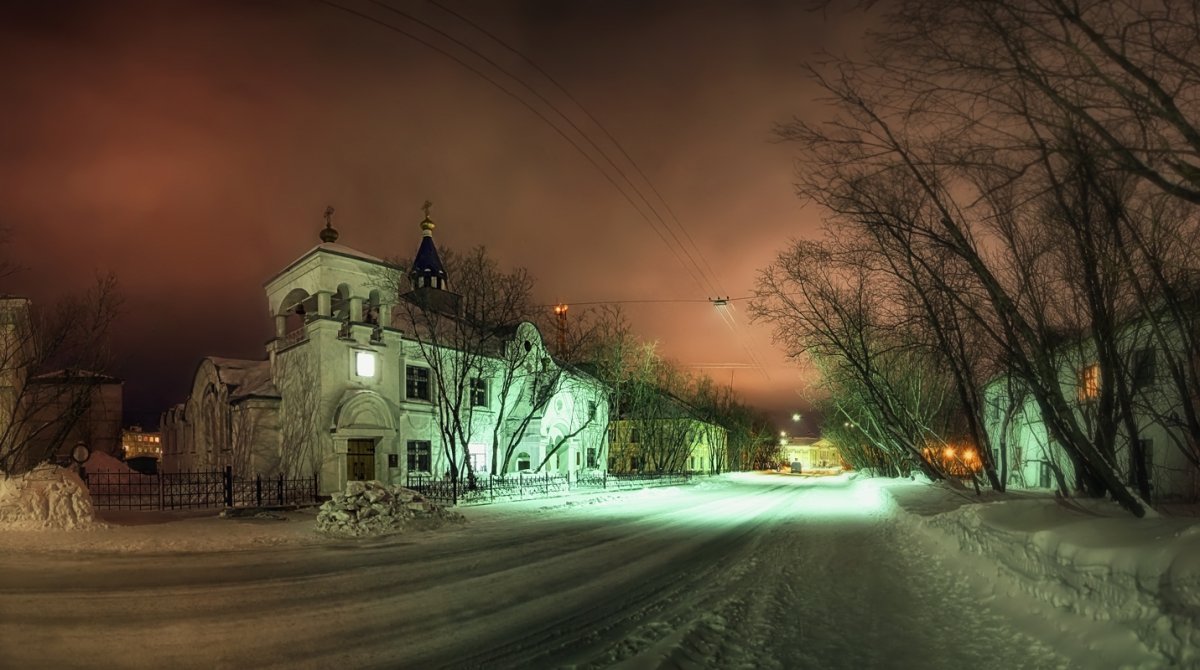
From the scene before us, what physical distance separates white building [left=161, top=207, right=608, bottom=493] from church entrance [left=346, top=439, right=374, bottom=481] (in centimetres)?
5

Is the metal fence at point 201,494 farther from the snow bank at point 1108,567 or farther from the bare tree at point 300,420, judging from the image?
the snow bank at point 1108,567

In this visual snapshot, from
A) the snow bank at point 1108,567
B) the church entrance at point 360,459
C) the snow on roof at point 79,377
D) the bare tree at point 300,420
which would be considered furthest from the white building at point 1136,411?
the snow on roof at point 79,377

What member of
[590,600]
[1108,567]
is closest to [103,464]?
[590,600]

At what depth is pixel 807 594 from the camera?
8.78 metres

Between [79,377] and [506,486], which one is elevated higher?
[79,377]

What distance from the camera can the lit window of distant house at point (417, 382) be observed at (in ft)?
114

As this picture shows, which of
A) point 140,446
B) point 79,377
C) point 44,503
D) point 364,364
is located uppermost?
point 364,364

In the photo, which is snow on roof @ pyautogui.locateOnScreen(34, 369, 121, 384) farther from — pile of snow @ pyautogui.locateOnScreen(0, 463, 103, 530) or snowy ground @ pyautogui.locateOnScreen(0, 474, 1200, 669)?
snowy ground @ pyautogui.locateOnScreen(0, 474, 1200, 669)

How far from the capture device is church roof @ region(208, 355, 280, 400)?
104 feet

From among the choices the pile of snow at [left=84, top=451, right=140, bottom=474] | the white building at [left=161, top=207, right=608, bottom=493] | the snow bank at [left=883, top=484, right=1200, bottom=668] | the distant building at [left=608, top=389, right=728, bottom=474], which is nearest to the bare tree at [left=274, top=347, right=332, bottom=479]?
the white building at [left=161, top=207, right=608, bottom=493]

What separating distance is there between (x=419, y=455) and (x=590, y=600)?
1085 inches

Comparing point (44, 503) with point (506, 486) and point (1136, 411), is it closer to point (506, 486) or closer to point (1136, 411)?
point (506, 486)

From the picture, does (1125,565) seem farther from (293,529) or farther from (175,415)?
(175,415)

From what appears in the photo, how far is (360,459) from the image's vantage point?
3161cm
